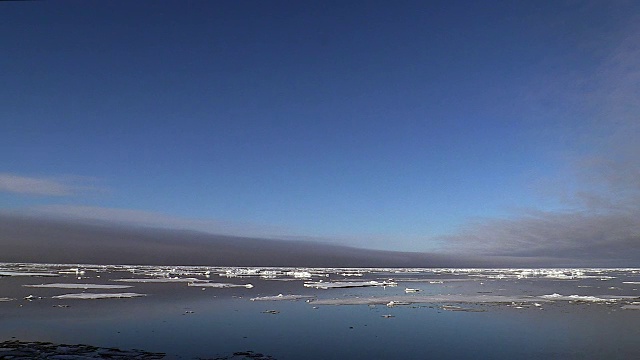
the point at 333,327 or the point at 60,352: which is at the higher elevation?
the point at 60,352

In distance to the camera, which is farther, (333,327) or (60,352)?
(333,327)

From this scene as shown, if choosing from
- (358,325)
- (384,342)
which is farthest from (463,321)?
(384,342)

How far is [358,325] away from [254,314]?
17.1ft

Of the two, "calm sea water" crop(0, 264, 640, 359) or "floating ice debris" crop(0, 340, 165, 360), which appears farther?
"calm sea water" crop(0, 264, 640, 359)

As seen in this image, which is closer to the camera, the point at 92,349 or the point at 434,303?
the point at 92,349

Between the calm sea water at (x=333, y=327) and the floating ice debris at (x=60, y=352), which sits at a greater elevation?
the floating ice debris at (x=60, y=352)

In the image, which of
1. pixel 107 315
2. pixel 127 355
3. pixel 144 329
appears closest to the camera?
pixel 127 355

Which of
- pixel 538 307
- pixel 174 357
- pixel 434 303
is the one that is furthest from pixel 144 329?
pixel 538 307

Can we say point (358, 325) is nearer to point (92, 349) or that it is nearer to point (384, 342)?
point (384, 342)

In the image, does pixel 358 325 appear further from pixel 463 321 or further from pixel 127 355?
pixel 127 355

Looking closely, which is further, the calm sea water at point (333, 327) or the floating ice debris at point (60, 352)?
the calm sea water at point (333, 327)

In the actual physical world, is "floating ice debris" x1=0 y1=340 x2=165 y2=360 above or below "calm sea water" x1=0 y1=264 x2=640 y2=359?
above

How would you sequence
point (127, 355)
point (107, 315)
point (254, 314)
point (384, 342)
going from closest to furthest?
point (127, 355) → point (384, 342) → point (107, 315) → point (254, 314)

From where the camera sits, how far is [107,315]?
18641mm
